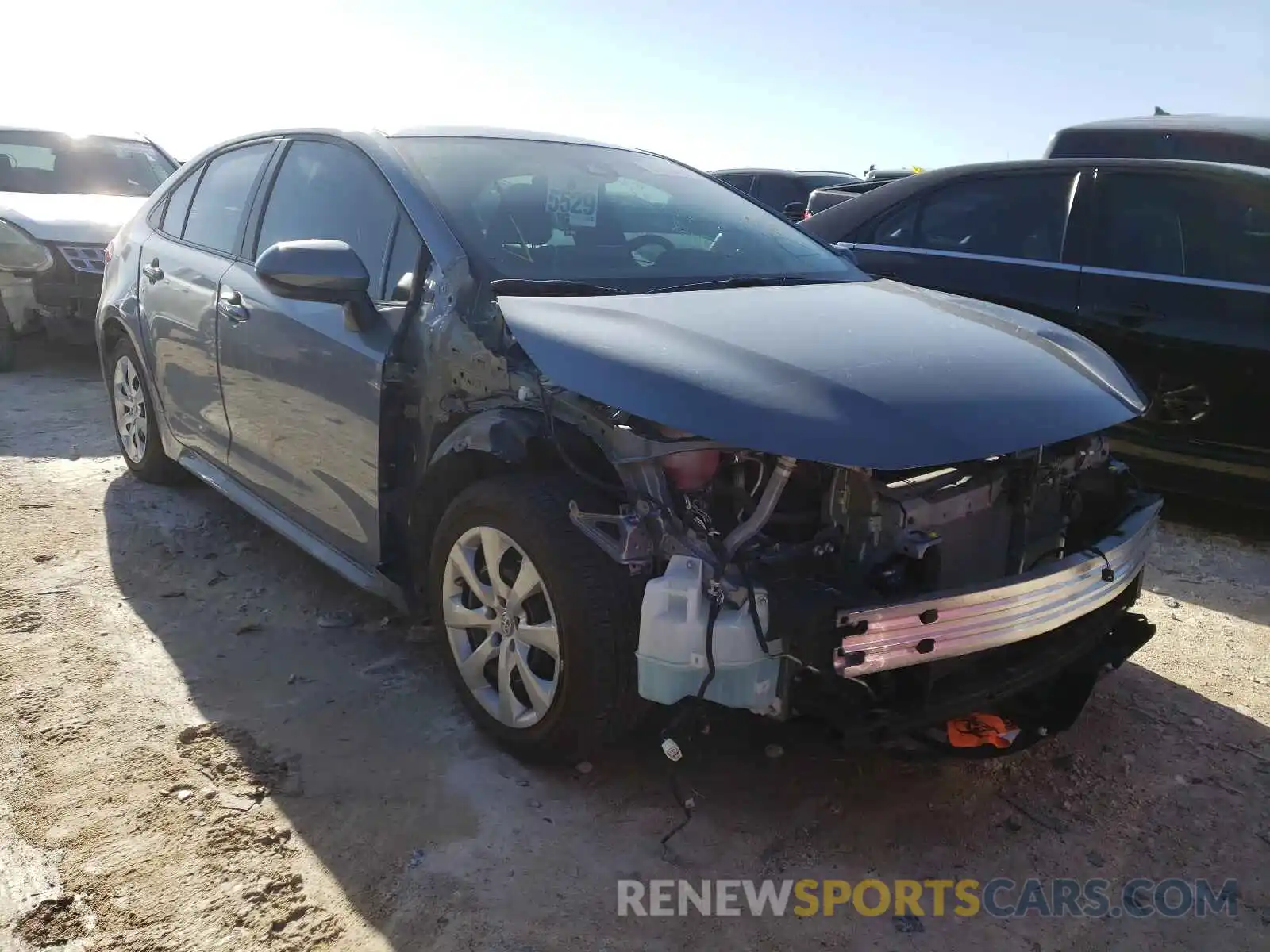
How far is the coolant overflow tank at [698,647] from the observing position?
217cm

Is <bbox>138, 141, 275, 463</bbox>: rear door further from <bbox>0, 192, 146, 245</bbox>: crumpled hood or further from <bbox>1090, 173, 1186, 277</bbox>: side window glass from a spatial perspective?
<bbox>1090, 173, 1186, 277</bbox>: side window glass

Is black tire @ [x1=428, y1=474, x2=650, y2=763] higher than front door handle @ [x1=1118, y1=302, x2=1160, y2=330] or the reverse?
the reverse

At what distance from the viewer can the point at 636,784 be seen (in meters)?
2.65

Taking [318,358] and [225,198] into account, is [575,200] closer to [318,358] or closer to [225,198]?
[318,358]

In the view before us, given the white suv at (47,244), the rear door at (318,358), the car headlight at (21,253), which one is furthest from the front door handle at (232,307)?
the car headlight at (21,253)

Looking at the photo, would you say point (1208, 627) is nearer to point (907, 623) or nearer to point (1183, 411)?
point (1183, 411)

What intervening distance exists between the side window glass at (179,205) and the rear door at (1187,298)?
4071 millimetres

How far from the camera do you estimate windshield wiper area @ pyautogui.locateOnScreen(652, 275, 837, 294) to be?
2980 mm

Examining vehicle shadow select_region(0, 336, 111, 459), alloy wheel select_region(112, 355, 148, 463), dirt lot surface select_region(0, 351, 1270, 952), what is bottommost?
dirt lot surface select_region(0, 351, 1270, 952)

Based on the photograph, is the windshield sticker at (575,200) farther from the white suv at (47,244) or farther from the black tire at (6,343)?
the black tire at (6,343)

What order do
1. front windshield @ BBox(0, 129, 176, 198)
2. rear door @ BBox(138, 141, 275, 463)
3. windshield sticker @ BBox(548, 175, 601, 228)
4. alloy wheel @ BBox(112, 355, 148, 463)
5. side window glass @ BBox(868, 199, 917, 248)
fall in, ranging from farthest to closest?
front windshield @ BBox(0, 129, 176, 198) → side window glass @ BBox(868, 199, 917, 248) → alloy wheel @ BBox(112, 355, 148, 463) → rear door @ BBox(138, 141, 275, 463) → windshield sticker @ BBox(548, 175, 601, 228)

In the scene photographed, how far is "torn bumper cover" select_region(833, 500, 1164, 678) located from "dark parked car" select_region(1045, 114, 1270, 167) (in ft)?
15.0

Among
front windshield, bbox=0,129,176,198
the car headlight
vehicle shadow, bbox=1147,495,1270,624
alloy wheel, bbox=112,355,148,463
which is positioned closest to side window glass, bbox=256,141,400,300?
alloy wheel, bbox=112,355,148,463

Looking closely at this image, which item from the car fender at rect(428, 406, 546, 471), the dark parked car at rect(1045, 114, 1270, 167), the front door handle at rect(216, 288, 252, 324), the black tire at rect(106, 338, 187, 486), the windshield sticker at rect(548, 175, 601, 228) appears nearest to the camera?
the car fender at rect(428, 406, 546, 471)
